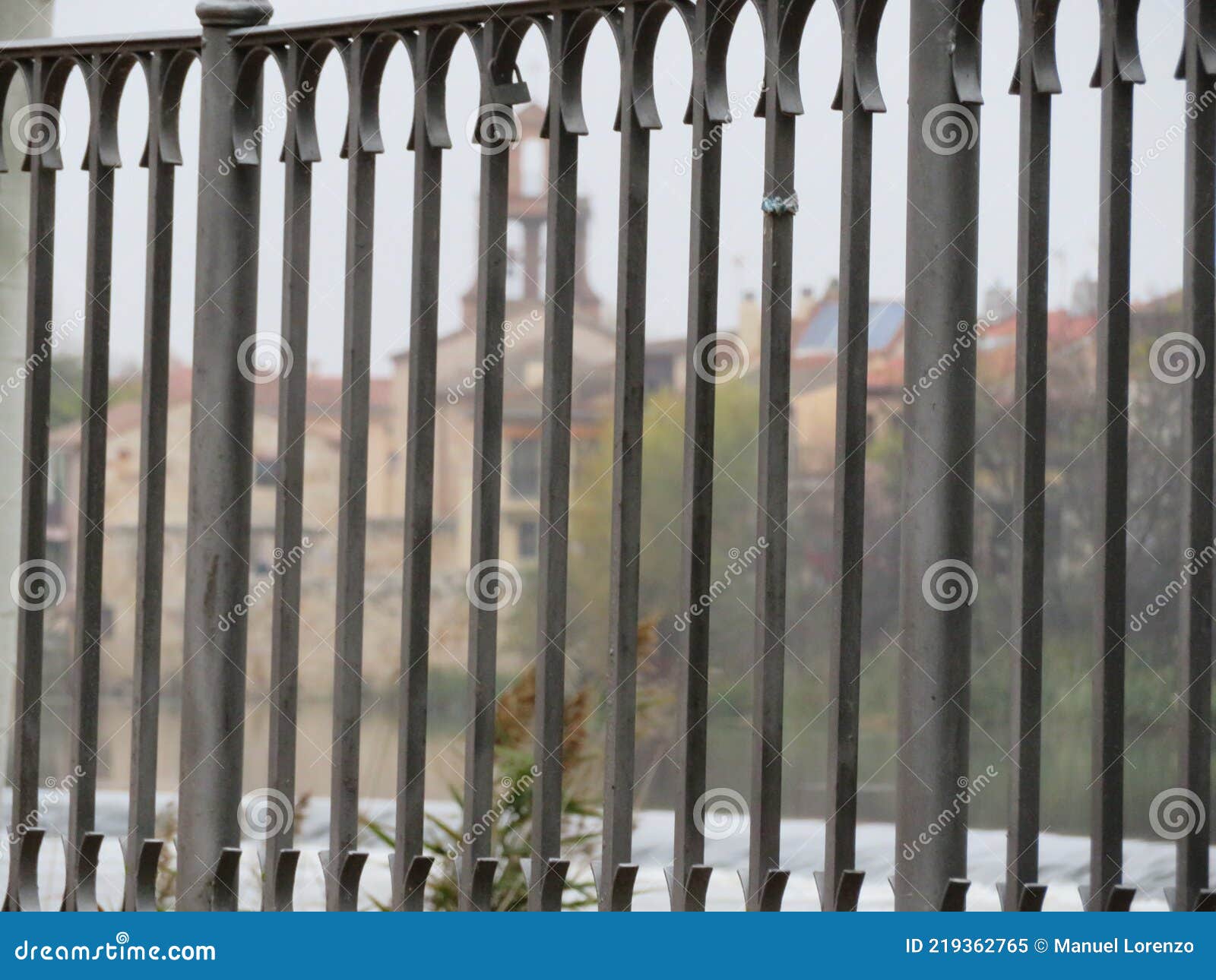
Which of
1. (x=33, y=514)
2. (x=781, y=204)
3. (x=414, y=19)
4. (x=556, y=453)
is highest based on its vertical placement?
(x=414, y=19)

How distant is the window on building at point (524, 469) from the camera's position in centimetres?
349

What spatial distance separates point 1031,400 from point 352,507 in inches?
39.4

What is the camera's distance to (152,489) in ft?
7.17

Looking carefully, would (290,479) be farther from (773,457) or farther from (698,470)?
(773,457)

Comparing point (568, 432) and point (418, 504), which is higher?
point (568, 432)

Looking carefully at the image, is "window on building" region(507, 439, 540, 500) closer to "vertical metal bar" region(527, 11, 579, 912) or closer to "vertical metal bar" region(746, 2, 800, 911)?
"vertical metal bar" region(527, 11, 579, 912)

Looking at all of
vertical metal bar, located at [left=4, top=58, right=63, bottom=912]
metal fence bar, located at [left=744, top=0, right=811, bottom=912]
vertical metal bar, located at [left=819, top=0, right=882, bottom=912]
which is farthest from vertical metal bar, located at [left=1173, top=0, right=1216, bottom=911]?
vertical metal bar, located at [left=4, top=58, right=63, bottom=912]

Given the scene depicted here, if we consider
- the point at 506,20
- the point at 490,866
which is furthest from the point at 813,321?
the point at 490,866

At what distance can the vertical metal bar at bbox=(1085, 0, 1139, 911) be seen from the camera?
164 cm

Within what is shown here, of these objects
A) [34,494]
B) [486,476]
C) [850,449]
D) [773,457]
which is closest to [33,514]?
[34,494]

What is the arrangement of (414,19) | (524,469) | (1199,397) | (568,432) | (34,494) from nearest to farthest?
(1199,397) < (568,432) < (414,19) < (34,494) < (524,469)

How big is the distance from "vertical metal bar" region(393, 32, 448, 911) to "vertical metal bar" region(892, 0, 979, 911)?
2.31 feet

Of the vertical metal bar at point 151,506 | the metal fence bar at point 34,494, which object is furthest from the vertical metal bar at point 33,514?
the vertical metal bar at point 151,506

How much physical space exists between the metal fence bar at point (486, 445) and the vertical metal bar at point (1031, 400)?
2.36 feet
